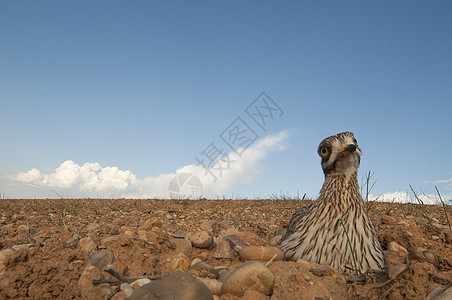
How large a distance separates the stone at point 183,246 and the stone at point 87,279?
1.24 metres

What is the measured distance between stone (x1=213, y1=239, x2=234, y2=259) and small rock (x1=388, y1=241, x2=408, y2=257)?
2.01 metres

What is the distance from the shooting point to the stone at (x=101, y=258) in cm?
368

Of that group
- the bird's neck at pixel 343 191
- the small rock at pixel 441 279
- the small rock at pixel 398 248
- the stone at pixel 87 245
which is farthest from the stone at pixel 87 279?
the small rock at pixel 398 248

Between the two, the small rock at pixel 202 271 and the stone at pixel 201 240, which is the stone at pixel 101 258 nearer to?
the small rock at pixel 202 271

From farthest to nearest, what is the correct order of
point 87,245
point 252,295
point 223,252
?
point 223,252 → point 87,245 → point 252,295

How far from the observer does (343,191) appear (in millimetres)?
3742

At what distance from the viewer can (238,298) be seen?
301 centimetres

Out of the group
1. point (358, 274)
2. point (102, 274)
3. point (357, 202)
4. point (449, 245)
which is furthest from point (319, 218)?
point (102, 274)

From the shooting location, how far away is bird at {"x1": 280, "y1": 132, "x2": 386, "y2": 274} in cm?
353

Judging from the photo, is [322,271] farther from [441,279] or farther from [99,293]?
[99,293]

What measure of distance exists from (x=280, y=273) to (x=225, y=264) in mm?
982

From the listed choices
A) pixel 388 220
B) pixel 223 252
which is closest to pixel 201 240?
pixel 223 252

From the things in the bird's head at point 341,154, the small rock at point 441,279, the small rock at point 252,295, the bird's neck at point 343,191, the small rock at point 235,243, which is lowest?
the small rock at point 252,295

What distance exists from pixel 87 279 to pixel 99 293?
0.27 meters
